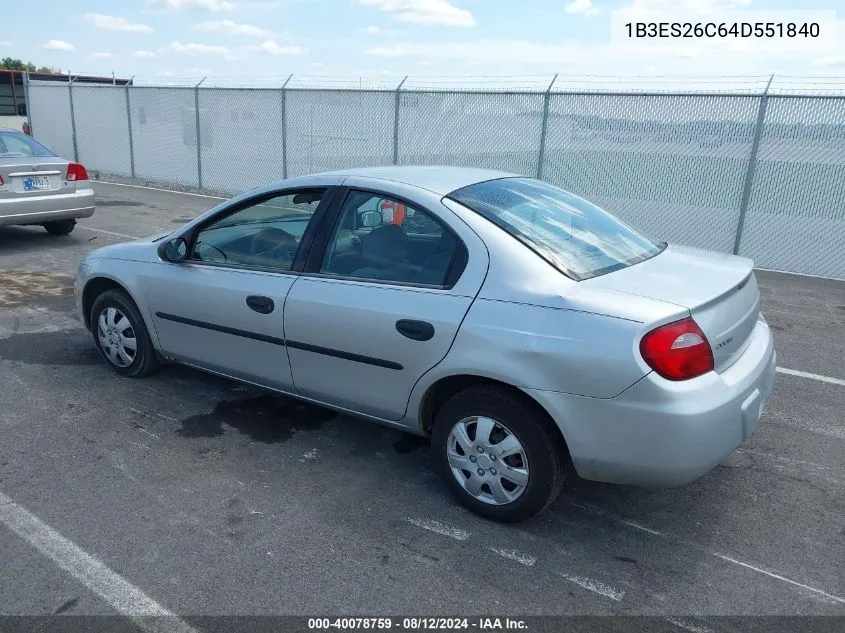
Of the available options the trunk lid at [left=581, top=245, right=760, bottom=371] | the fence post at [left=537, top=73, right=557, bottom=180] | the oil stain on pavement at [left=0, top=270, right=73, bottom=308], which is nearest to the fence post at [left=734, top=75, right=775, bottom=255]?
the fence post at [left=537, top=73, right=557, bottom=180]

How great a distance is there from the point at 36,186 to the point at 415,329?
7.57 meters

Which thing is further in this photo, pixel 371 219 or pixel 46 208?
pixel 46 208

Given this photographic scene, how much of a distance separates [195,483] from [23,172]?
6.80 metres

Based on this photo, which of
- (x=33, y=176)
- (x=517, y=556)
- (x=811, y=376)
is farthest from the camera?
(x=33, y=176)

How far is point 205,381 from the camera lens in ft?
16.4

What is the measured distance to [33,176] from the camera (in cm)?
887

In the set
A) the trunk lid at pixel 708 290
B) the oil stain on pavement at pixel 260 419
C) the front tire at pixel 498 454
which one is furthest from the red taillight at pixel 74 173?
the trunk lid at pixel 708 290

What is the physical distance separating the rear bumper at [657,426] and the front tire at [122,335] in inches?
115

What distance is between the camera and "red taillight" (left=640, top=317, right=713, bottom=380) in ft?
9.17

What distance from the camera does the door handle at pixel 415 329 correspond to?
10.7ft

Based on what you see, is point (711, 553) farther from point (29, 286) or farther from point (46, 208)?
point (46, 208)

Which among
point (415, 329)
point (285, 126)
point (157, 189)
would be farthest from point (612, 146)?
point (157, 189)

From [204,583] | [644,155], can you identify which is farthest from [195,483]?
[644,155]

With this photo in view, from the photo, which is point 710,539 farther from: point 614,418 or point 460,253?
point 460,253
